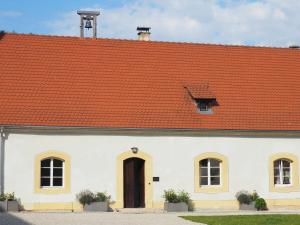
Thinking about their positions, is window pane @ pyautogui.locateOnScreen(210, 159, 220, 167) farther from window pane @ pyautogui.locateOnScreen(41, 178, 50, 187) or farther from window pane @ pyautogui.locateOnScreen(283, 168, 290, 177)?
window pane @ pyautogui.locateOnScreen(41, 178, 50, 187)

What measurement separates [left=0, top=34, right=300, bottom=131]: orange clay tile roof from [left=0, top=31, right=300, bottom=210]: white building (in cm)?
5

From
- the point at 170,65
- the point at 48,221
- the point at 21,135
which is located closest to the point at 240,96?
the point at 170,65

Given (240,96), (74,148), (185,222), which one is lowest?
(185,222)

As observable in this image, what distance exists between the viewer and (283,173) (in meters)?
28.1

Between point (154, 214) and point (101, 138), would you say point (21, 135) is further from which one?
point (154, 214)

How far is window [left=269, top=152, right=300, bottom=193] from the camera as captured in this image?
90.5 feet

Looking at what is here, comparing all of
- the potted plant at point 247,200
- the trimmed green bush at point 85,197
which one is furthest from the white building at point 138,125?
the potted plant at point 247,200

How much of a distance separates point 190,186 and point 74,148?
194 inches

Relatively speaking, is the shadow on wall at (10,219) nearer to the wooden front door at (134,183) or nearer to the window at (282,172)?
the wooden front door at (134,183)

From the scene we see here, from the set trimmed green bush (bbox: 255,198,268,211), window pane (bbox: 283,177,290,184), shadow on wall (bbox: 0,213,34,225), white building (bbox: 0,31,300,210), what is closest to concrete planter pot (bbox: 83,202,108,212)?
white building (bbox: 0,31,300,210)

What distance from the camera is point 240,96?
28.5 meters

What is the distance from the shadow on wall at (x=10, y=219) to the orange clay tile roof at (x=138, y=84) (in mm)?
3836

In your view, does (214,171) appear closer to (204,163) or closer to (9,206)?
(204,163)

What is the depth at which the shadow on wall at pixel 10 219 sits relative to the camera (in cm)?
1939
